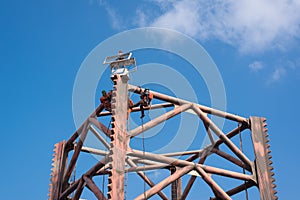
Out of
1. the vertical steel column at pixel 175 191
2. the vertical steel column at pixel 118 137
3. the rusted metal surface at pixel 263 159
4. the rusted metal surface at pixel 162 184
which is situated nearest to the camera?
the vertical steel column at pixel 118 137

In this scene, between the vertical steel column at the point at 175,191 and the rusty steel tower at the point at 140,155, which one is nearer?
the rusty steel tower at the point at 140,155

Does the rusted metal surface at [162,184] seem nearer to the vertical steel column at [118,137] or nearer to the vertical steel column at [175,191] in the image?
the vertical steel column at [118,137]

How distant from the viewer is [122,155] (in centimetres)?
1936

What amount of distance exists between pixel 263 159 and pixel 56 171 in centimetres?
1255

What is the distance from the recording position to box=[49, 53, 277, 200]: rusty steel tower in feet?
64.6

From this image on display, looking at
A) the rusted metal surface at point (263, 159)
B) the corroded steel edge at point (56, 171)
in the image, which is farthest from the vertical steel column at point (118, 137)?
the rusted metal surface at point (263, 159)

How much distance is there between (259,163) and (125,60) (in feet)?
31.9

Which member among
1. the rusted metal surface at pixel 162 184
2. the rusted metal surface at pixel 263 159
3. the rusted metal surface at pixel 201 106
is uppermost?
the rusted metal surface at pixel 201 106

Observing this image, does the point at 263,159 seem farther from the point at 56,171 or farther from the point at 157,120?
the point at 56,171

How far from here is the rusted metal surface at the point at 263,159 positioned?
22.8 m

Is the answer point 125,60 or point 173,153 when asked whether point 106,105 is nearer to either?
point 125,60

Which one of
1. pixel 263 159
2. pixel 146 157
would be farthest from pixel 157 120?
pixel 263 159

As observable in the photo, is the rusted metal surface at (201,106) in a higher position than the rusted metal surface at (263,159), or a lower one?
higher

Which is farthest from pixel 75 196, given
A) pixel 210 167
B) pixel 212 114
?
pixel 212 114
